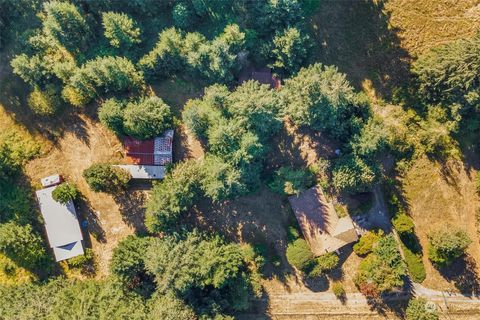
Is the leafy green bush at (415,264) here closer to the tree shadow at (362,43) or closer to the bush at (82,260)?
the tree shadow at (362,43)

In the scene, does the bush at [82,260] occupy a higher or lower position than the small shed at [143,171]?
lower

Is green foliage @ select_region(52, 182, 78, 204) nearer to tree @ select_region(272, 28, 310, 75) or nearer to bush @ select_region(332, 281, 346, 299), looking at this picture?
tree @ select_region(272, 28, 310, 75)

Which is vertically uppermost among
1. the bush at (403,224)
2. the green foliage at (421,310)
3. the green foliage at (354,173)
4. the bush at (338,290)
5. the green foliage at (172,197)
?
the green foliage at (172,197)

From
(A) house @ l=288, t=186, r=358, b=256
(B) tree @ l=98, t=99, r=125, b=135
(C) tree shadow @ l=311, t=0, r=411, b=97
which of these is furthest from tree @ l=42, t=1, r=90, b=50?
(A) house @ l=288, t=186, r=358, b=256

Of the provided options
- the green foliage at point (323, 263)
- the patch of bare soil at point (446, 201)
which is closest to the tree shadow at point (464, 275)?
the patch of bare soil at point (446, 201)

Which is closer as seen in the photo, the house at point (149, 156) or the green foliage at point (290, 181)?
the green foliage at point (290, 181)
